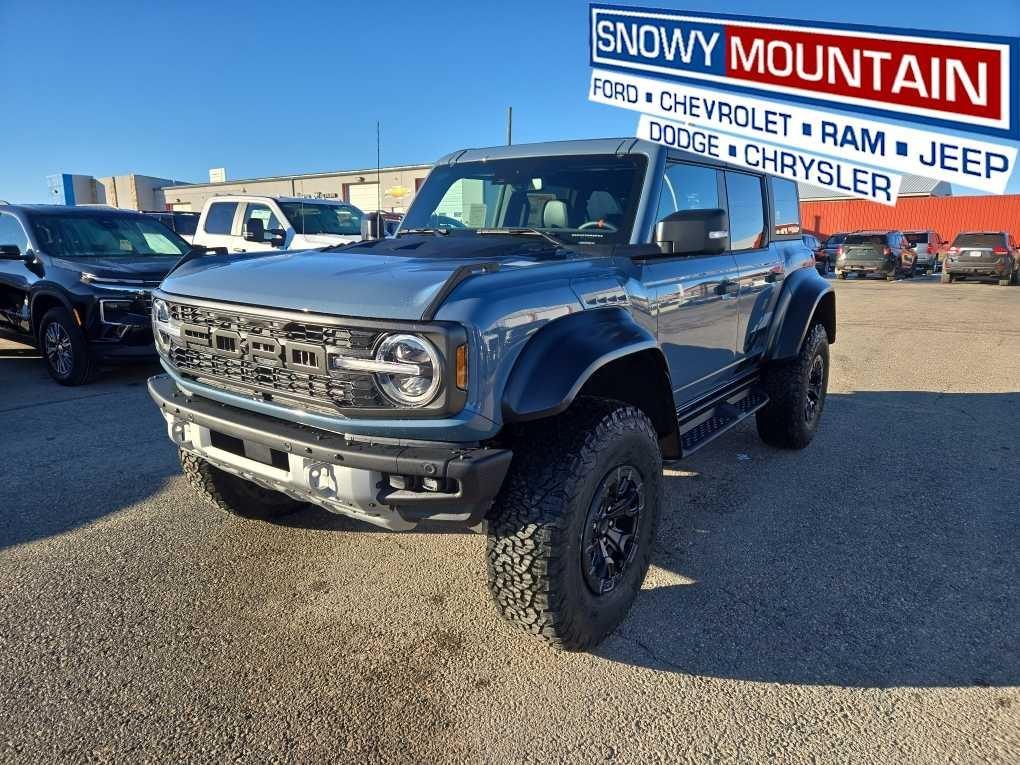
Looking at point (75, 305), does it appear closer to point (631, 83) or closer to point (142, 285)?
point (142, 285)

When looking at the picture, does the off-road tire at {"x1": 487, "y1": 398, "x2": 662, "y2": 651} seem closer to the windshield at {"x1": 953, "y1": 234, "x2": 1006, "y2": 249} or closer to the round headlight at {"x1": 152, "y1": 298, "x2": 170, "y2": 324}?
the round headlight at {"x1": 152, "y1": 298, "x2": 170, "y2": 324}

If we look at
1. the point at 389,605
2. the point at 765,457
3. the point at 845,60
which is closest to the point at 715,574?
the point at 389,605

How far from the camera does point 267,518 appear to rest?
360cm

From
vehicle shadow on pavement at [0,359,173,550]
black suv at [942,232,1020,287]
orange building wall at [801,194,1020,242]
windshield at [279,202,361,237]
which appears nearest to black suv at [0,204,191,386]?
vehicle shadow on pavement at [0,359,173,550]

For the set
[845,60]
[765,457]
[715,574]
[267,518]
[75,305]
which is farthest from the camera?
[845,60]

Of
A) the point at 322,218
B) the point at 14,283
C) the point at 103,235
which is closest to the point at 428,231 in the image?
the point at 103,235

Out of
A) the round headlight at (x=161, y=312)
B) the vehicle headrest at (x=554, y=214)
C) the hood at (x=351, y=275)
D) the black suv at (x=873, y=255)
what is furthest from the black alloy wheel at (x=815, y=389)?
the black suv at (x=873, y=255)

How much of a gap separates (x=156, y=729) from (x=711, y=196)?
3568mm

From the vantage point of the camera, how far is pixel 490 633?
2.68m

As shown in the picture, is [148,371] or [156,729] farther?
[148,371]

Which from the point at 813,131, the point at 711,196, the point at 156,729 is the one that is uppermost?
the point at 813,131

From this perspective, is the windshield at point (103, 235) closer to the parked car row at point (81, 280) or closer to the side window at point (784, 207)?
the parked car row at point (81, 280)

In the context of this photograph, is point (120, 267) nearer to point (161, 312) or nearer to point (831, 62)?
point (161, 312)

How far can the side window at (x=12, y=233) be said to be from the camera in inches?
280
